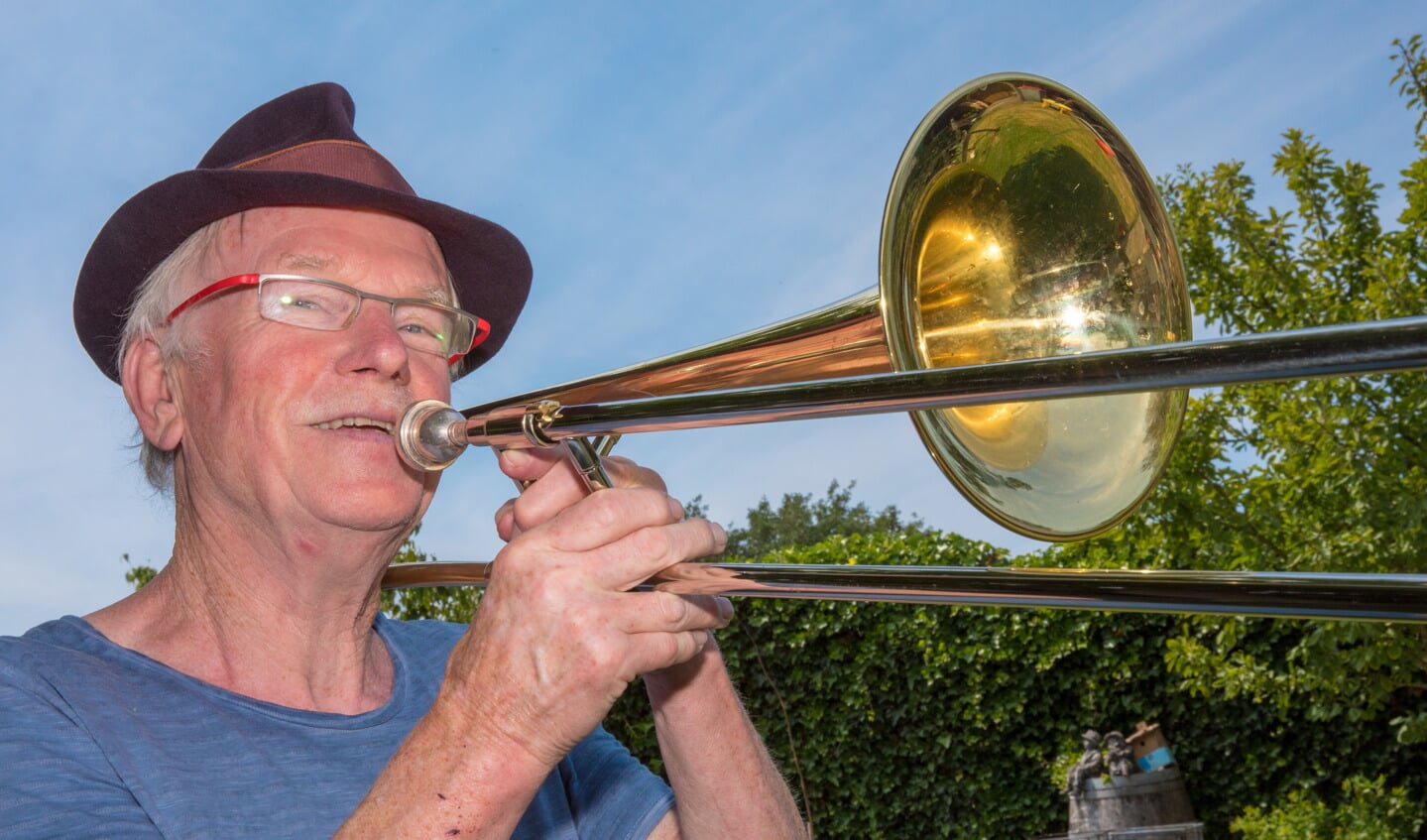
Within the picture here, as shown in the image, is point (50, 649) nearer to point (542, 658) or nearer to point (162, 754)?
point (162, 754)

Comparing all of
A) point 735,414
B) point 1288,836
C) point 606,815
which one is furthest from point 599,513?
point 1288,836

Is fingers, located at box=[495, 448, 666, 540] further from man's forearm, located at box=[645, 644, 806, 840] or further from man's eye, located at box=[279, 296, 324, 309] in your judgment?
man's eye, located at box=[279, 296, 324, 309]

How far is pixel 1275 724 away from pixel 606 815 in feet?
19.7

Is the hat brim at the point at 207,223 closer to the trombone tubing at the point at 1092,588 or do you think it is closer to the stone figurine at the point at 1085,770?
the trombone tubing at the point at 1092,588

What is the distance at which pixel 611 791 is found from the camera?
211 centimetres

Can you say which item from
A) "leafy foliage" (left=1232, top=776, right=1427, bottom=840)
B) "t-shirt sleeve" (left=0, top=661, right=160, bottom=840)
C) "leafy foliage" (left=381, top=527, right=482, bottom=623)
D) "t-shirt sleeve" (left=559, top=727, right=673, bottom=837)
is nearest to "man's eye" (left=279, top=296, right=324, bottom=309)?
"t-shirt sleeve" (left=0, top=661, right=160, bottom=840)

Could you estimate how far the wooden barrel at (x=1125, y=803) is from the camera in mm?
6328

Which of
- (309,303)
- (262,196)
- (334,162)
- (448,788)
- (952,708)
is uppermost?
(952,708)

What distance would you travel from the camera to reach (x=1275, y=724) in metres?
6.79

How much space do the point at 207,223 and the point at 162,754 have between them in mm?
939

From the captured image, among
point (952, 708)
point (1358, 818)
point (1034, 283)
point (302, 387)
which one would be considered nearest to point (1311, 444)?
point (1358, 818)

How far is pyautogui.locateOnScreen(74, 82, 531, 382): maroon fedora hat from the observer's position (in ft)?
6.47

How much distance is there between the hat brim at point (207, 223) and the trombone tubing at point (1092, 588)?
3.44 ft

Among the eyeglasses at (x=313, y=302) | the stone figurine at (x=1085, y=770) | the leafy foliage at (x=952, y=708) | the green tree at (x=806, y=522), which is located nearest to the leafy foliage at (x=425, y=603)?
the leafy foliage at (x=952, y=708)
